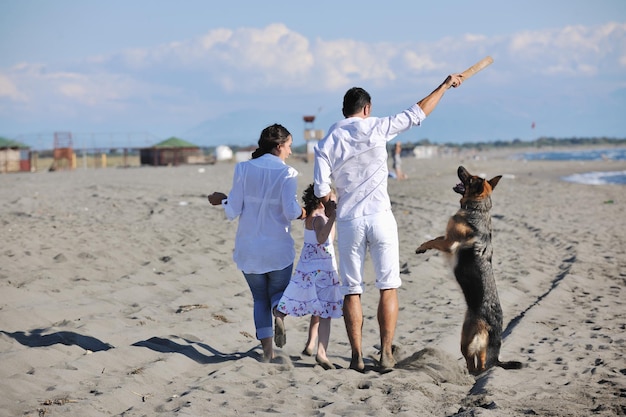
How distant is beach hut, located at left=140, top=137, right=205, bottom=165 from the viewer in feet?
163

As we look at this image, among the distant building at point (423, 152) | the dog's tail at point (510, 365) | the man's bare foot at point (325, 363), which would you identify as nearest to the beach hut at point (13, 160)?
the distant building at point (423, 152)

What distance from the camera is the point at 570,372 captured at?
17.5 ft

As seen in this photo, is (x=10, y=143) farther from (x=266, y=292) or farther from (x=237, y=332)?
(x=266, y=292)

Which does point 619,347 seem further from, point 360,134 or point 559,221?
point 559,221

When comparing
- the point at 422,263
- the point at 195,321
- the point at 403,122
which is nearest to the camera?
the point at 403,122

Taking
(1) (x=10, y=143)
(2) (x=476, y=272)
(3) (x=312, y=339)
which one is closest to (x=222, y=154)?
(1) (x=10, y=143)

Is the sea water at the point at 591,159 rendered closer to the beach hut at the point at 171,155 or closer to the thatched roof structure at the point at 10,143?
the beach hut at the point at 171,155

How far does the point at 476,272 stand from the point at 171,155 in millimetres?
46612

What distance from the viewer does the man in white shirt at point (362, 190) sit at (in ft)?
16.9

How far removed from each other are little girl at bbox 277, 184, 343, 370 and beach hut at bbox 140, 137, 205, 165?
4490 centimetres

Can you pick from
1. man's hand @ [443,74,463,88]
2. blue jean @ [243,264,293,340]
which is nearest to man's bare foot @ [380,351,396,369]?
blue jean @ [243,264,293,340]

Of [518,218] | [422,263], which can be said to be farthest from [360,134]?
[518,218]

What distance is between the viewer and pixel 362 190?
519cm

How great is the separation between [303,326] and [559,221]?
9689 mm
